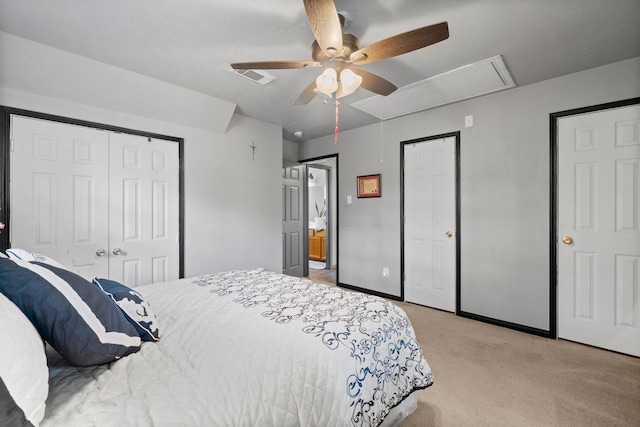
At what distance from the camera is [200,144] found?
11.1ft

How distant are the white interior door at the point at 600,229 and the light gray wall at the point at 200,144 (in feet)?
10.7

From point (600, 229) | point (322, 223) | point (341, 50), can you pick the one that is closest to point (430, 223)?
point (600, 229)

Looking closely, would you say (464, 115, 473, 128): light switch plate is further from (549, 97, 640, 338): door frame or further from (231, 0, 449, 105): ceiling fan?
(231, 0, 449, 105): ceiling fan

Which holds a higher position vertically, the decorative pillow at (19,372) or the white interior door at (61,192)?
the white interior door at (61,192)

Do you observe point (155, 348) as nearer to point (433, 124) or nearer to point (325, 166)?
point (433, 124)

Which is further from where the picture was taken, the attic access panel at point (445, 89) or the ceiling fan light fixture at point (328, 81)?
the attic access panel at point (445, 89)

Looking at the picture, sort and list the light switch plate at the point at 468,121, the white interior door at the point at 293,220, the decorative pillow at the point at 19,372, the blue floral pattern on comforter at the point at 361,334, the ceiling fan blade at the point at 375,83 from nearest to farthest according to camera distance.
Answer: the decorative pillow at the point at 19,372
the blue floral pattern on comforter at the point at 361,334
the ceiling fan blade at the point at 375,83
the light switch plate at the point at 468,121
the white interior door at the point at 293,220

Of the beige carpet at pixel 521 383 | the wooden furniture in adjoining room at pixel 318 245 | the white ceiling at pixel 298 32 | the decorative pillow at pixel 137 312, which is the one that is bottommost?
the beige carpet at pixel 521 383

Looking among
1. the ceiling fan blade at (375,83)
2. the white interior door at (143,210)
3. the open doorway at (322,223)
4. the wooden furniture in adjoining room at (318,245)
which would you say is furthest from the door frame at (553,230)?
the wooden furniture in adjoining room at (318,245)

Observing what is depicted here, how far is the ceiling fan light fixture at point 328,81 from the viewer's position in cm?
185

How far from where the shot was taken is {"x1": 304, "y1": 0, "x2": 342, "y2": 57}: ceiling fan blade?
1357mm

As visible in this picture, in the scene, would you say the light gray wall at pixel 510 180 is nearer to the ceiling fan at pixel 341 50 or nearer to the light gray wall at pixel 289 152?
the ceiling fan at pixel 341 50

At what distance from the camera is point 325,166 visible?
5.93m

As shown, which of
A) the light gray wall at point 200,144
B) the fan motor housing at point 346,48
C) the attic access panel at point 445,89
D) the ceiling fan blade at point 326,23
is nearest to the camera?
the ceiling fan blade at point 326,23
